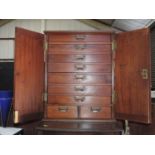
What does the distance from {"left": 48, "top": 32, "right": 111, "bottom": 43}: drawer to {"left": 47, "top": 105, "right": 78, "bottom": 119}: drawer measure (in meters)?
0.60

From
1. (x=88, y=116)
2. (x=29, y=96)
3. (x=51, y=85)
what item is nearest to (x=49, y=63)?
(x=51, y=85)

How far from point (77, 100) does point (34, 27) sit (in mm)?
4757

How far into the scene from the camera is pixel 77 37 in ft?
6.56

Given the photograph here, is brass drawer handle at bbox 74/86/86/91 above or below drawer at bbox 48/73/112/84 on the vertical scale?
below

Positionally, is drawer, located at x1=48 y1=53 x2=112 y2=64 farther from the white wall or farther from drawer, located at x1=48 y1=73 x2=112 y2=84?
the white wall

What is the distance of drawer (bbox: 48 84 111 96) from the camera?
199cm

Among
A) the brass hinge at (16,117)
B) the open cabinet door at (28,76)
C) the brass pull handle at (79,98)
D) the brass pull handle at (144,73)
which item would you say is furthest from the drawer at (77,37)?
the brass hinge at (16,117)

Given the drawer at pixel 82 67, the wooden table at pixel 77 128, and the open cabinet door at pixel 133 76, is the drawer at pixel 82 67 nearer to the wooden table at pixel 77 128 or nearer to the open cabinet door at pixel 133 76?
the open cabinet door at pixel 133 76

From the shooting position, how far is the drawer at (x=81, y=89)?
78.2 inches

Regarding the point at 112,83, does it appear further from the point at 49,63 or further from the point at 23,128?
the point at 23,128

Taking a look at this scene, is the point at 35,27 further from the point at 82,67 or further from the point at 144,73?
the point at 144,73

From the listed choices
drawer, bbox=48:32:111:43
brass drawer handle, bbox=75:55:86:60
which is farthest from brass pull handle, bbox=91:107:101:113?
drawer, bbox=48:32:111:43

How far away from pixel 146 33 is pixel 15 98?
3.93 feet

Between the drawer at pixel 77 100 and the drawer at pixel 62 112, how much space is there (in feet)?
0.14
